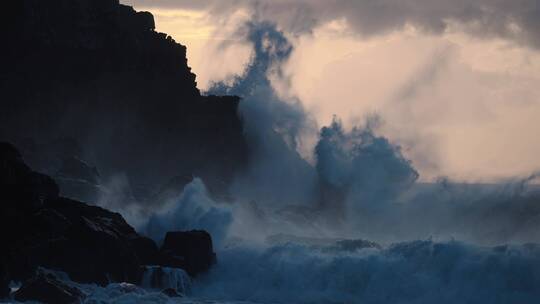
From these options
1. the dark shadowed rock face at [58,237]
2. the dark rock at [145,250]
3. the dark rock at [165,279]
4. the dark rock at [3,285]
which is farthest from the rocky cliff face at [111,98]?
the dark rock at [3,285]

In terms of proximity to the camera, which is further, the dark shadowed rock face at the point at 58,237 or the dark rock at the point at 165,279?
the dark rock at the point at 165,279

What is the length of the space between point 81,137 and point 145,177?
20.6ft

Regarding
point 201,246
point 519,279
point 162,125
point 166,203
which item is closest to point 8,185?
point 201,246

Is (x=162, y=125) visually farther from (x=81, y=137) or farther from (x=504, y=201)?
(x=504, y=201)

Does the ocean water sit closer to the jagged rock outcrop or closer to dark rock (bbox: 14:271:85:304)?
dark rock (bbox: 14:271:85:304)

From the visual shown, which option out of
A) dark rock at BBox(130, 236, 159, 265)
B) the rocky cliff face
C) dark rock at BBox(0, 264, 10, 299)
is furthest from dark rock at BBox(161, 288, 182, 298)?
the rocky cliff face

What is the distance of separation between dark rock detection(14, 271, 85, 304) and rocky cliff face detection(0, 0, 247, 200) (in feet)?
180

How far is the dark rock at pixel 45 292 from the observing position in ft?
164

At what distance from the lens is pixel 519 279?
5562 centimetres

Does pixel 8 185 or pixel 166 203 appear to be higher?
pixel 166 203

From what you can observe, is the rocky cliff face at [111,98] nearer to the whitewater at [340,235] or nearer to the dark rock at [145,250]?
the whitewater at [340,235]

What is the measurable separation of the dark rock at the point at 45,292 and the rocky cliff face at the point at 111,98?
5479 centimetres

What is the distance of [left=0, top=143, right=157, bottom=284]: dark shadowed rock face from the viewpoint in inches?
1978

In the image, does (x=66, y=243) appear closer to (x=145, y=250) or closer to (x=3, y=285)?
(x=145, y=250)
